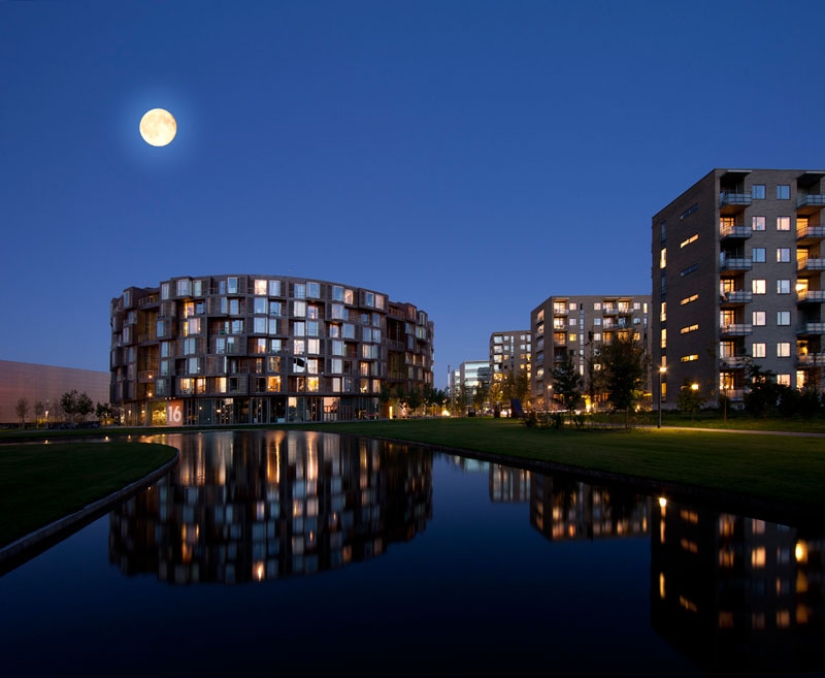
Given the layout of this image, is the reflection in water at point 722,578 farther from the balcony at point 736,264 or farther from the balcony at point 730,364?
the balcony at point 736,264

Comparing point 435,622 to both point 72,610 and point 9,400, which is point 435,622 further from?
point 9,400

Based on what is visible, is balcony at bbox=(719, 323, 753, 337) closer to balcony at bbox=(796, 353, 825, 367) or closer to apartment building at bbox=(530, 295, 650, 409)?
balcony at bbox=(796, 353, 825, 367)

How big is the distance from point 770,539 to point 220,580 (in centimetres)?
1033

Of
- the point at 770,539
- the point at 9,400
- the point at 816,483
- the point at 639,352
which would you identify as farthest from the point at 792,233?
the point at 9,400

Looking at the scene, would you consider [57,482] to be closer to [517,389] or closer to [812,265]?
[812,265]

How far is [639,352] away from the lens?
5150 cm

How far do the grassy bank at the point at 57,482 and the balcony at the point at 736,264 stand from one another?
192 ft

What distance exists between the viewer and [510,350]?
189500 millimetres

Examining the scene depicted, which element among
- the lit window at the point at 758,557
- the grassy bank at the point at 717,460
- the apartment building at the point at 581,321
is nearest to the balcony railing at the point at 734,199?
the grassy bank at the point at 717,460

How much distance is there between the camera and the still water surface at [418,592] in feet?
19.0

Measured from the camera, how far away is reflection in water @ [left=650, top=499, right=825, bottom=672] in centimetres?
589

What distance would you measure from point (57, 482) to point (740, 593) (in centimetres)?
1804

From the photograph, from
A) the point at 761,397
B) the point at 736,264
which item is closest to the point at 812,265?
the point at 736,264

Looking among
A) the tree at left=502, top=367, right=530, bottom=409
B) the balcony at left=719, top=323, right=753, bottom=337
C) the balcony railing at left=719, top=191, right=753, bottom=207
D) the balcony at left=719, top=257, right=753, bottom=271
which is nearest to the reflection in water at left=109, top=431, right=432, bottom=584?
the balcony at left=719, top=323, right=753, bottom=337
